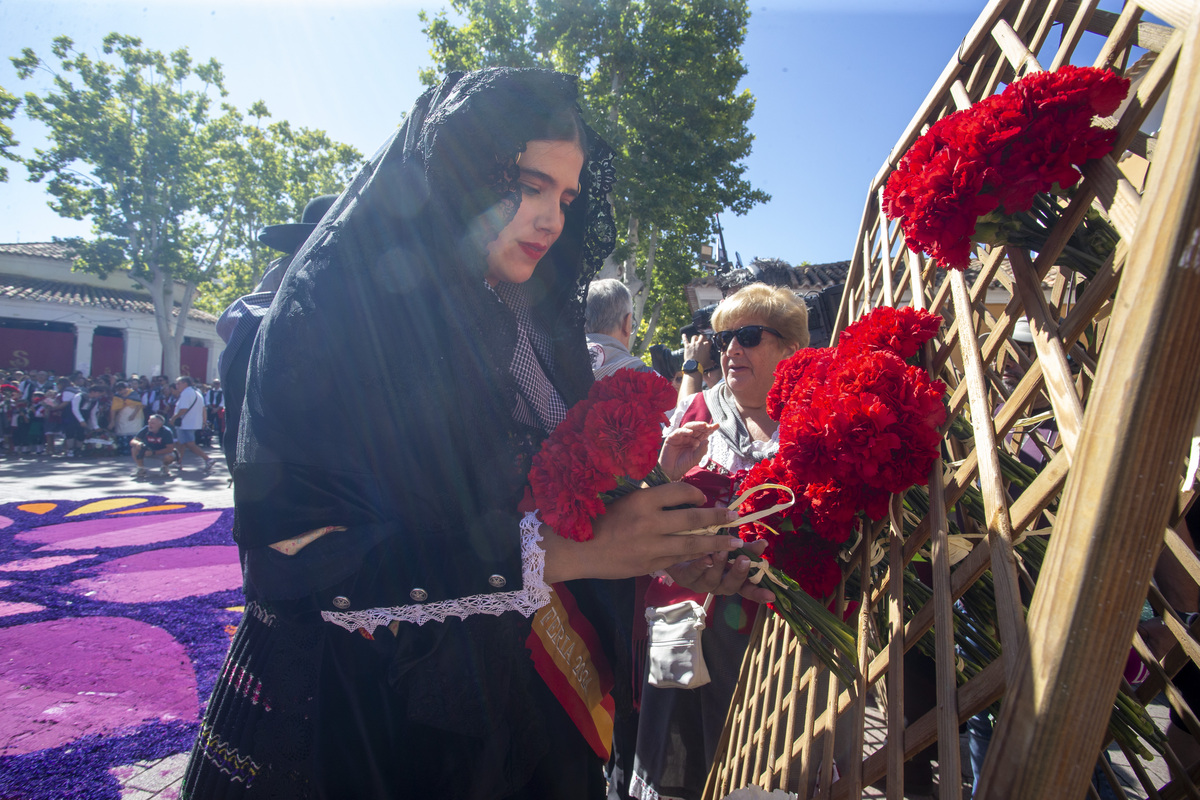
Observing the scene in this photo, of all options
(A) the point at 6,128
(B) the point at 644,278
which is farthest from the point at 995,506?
(A) the point at 6,128

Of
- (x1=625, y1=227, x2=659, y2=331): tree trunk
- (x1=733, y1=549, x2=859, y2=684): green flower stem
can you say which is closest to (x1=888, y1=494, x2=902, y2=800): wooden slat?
(x1=733, y1=549, x2=859, y2=684): green flower stem

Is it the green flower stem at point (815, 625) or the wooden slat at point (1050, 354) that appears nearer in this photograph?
the wooden slat at point (1050, 354)

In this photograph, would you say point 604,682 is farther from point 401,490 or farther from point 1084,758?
point 1084,758

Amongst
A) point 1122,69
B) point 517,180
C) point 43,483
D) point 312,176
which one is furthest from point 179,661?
point 312,176

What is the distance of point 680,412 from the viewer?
3021mm

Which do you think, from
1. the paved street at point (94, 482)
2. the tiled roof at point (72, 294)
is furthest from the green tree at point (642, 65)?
the tiled roof at point (72, 294)

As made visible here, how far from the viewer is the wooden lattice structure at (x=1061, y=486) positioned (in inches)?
18.6

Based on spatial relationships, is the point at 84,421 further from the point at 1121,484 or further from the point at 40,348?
the point at 1121,484

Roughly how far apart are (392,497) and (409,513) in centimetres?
4

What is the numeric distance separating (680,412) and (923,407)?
198 centimetres

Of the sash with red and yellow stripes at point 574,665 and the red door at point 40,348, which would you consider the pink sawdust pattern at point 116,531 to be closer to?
the sash with red and yellow stripes at point 574,665

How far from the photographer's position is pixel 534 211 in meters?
1.33

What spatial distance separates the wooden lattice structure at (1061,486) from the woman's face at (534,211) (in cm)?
82

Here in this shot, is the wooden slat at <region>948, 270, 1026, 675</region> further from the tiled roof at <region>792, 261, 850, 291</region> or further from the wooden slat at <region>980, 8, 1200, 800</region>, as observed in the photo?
the tiled roof at <region>792, 261, 850, 291</region>
